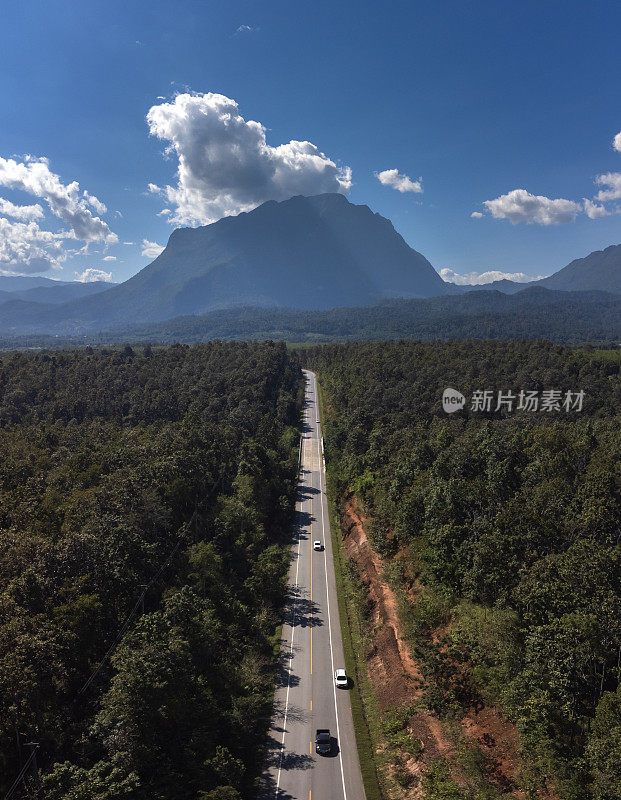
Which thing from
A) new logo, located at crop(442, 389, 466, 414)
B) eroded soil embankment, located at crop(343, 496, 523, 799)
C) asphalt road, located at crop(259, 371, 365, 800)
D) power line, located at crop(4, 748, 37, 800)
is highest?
new logo, located at crop(442, 389, 466, 414)

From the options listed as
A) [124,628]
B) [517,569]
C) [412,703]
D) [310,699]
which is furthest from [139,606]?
[517,569]

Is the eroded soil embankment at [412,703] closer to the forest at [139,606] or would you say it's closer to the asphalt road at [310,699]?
the asphalt road at [310,699]

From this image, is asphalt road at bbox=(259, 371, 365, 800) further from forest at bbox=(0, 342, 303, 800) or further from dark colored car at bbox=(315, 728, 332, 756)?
forest at bbox=(0, 342, 303, 800)

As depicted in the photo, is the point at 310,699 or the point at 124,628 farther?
the point at 310,699

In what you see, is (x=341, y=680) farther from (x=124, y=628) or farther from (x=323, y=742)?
(x=124, y=628)

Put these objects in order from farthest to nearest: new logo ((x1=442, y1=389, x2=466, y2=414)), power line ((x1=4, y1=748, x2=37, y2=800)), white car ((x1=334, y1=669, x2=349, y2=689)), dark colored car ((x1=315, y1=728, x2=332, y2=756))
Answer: new logo ((x1=442, y1=389, x2=466, y2=414)) < white car ((x1=334, y1=669, x2=349, y2=689)) < dark colored car ((x1=315, y1=728, x2=332, y2=756)) < power line ((x1=4, y1=748, x2=37, y2=800))

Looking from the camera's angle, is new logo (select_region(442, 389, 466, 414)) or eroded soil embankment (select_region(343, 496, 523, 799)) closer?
eroded soil embankment (select_region(343, 496, 523, 799))

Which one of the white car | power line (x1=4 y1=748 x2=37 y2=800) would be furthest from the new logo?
power line (x1=4 y1=748 x2=37 y2=800)
